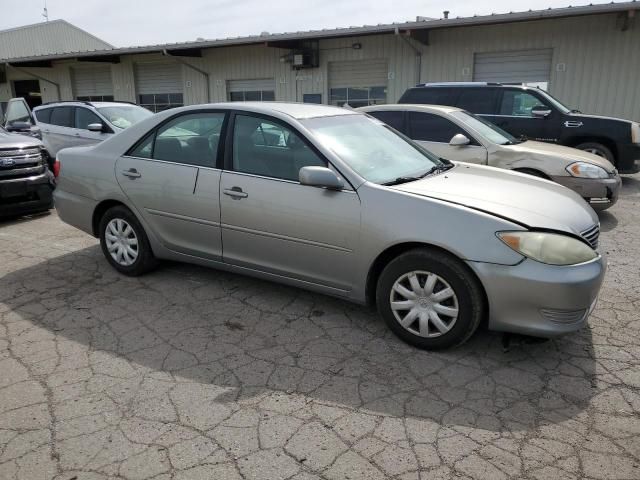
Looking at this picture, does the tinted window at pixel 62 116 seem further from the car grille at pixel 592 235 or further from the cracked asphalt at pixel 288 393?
the car grille at pixel 592 235

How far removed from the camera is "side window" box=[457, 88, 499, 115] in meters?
9.01

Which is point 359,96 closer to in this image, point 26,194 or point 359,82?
point 359,82

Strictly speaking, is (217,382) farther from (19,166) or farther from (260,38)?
(260,38)

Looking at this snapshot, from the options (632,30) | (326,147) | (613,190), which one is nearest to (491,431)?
(326,147)

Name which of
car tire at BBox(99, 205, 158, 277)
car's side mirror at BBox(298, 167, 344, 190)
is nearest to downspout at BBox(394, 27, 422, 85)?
car tire at BBox(99, 205, 158, 277)

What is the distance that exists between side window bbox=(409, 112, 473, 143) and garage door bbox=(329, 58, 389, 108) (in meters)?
8.80

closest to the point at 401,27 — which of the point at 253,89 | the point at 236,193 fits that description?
the point at 253,89

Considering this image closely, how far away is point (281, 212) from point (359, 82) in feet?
43.9

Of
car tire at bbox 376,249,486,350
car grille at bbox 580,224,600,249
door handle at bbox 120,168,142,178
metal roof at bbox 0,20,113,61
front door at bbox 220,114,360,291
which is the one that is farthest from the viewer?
metal roof at bbox 0,20,113,61

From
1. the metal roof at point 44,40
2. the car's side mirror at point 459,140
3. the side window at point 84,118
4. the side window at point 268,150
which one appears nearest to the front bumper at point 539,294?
the side window at point 268,150

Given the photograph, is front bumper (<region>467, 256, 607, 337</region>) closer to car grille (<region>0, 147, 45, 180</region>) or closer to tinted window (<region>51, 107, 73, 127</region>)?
car grille (<region>0, 147, 45, 180</region>)

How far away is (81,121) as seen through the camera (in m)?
9.53

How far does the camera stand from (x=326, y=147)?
11.9ft

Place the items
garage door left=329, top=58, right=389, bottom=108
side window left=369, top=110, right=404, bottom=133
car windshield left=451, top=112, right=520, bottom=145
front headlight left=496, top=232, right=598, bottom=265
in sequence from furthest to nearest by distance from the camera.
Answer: garage door left=329, top=58, right=389, bottom=108
side window left=369, top=110, right=404, bottom=133
car windshield left=451, top=112, right=520, bottom=145
front headlight left=496, top=232, right=598, bottom=265
